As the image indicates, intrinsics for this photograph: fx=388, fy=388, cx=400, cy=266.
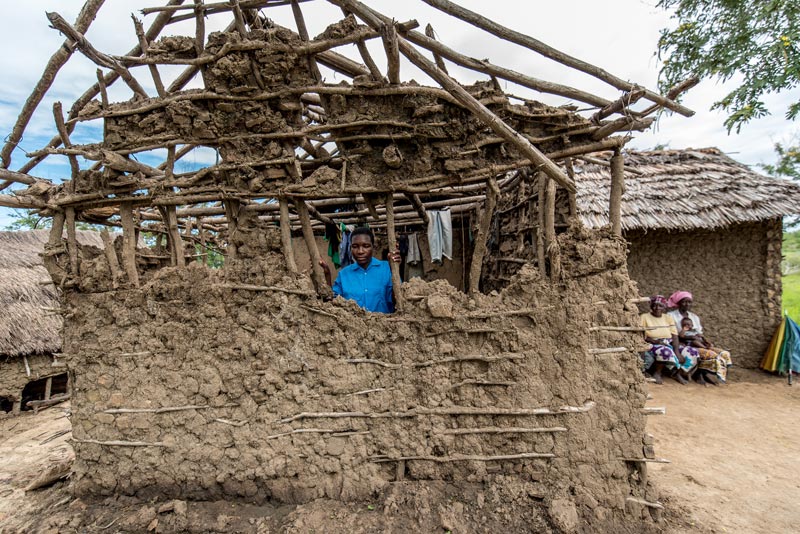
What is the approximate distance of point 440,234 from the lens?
5.04 meters

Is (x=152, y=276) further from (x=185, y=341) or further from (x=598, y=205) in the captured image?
(x=598, y=205)

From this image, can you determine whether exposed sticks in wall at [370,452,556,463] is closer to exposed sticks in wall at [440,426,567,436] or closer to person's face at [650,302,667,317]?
exposed sticks in wall at [440,426,567,436]

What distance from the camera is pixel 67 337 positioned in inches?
119

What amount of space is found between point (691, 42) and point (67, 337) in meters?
9.90

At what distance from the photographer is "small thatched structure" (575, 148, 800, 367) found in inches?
235

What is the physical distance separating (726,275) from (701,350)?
4.30 feet

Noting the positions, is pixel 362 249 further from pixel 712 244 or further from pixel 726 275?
pixel 726 275

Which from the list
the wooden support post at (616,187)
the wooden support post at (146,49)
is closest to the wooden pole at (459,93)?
the wooden support post at (616,187)

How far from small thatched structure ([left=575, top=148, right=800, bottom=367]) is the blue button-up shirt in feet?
13.2

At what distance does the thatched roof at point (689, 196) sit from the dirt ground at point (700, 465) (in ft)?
8.42

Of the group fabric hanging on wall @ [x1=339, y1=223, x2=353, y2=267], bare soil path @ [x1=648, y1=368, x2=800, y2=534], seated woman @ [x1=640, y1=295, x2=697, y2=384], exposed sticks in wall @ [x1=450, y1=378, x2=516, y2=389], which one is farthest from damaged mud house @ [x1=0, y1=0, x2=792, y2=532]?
seated woman @ [x1=640, y1=295, x2=697, y2=384]

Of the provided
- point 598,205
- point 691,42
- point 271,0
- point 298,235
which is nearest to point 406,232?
point 298,235

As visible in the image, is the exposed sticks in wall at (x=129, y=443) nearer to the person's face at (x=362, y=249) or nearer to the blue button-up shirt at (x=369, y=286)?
the blue button-up shirt at (x=369, y=286)

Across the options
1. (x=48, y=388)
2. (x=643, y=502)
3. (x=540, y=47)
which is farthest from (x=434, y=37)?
(x=48, y=388)
